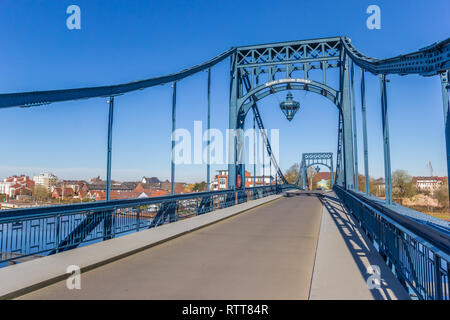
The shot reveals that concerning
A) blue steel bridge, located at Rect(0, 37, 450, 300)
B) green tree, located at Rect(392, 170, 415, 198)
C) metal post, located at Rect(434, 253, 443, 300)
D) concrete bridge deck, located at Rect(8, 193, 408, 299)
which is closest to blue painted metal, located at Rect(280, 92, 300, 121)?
blue steel bridge, located at Rect(0, 37, 450, 300)

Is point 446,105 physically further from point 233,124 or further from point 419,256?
point 233,124

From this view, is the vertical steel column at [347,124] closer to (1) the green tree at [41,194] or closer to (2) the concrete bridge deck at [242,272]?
(2) the concrete bridge deck at [242,272]

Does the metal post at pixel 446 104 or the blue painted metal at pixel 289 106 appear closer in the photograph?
the metal post at pixel 446 104

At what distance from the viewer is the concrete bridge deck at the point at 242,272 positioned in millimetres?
3979

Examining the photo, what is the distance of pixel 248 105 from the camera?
20.5m

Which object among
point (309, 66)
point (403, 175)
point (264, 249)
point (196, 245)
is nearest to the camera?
point (264, 249)

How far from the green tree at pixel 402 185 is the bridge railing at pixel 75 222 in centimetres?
3551

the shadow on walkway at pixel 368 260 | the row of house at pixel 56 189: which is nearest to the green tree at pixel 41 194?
the row of house at pixel 56 189

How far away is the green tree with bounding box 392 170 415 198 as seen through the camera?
38.1 meters

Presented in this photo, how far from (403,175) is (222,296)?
46.7m

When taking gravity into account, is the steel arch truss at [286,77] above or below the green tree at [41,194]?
above
